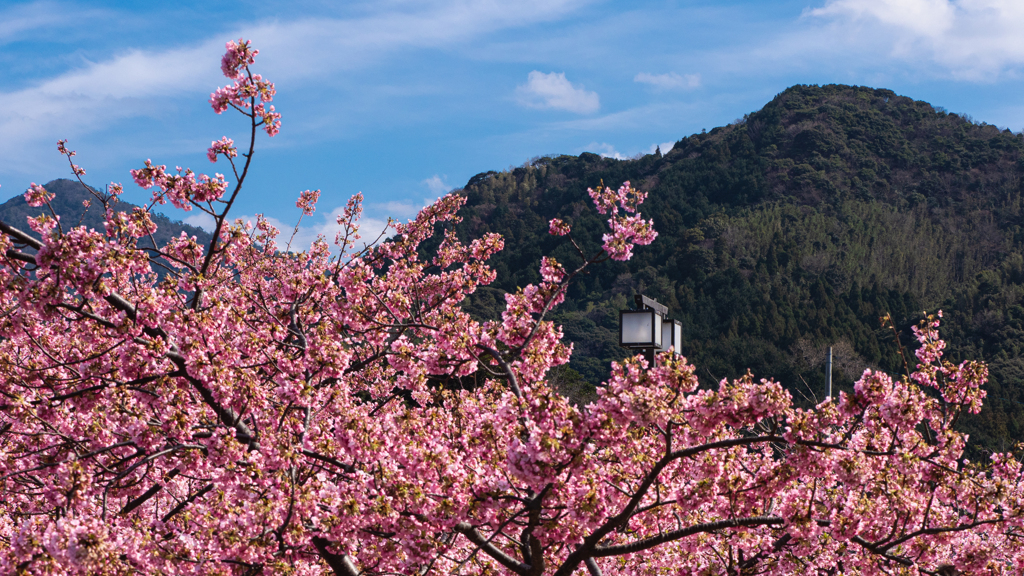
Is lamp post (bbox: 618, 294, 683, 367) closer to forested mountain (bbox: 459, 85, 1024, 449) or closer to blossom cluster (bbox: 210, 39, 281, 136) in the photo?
blossom cluster (bbox: 210, 39, 281, 136)

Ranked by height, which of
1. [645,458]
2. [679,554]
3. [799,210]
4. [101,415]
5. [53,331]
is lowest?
[679,554]

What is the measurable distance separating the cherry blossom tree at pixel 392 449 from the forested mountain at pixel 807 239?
21198 mm

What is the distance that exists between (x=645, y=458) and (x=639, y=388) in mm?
1215

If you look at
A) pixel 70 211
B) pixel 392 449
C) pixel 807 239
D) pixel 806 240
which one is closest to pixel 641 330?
pixel 392 449

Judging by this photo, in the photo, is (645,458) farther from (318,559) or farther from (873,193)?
(873,193)

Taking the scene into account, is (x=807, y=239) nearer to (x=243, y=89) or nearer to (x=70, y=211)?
(x=243, y=89)

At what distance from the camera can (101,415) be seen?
4.81 metres

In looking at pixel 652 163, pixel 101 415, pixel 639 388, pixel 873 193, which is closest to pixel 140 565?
pixel 101 415

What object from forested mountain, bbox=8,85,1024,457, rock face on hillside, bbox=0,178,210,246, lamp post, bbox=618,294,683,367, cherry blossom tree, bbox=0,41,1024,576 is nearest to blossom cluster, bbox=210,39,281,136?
cherry blossom tree, bbox=0,41,1024,576

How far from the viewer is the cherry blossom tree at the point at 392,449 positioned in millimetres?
4020

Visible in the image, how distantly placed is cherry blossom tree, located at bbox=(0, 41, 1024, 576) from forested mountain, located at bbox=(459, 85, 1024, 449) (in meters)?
21.2

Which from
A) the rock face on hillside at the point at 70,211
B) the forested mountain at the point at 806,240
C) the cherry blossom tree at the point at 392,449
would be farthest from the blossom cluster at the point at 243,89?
the rock face on hillside at the point at 70,211

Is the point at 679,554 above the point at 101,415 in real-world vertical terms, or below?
below

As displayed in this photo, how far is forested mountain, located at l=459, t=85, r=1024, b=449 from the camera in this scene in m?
41.7
